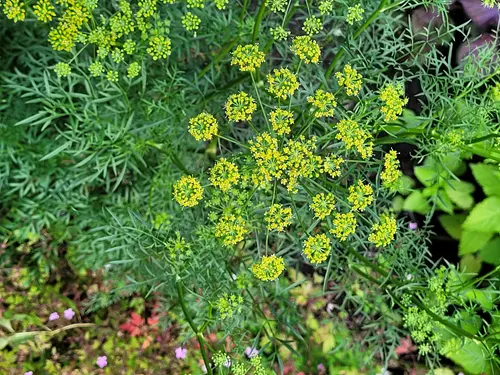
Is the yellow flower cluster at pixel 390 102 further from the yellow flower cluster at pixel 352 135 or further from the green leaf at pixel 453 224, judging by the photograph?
the green leaf at pixel 453 224

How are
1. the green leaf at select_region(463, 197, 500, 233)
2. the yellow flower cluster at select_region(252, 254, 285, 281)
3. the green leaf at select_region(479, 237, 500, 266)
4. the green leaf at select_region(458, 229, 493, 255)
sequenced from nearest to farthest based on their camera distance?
the yellow flower cluster at select_region(252, 254, 285, 281)
the green leaf at select_region(463, 197, 500, 233)
the green leaf at select_region(458, 229, 493, 255)
the green leaf at select_region(479, 237, 500, 266)

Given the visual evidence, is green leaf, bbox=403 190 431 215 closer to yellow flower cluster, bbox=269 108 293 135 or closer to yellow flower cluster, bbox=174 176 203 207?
yellow flower cluster, bbox=269 108 293 135

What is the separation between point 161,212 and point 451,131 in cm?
202

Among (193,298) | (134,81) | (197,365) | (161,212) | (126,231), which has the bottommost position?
(197,365)

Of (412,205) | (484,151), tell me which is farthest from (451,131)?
(412,205)

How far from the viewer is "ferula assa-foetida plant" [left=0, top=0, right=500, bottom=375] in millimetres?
2256

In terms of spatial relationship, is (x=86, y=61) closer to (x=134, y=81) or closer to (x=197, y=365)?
(x=134, y=81)

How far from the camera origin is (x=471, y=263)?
4.18m

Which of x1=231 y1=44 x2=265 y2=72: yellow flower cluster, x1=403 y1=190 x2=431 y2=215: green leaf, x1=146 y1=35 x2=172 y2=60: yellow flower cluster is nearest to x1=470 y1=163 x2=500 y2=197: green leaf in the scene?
x1=403 y1=190 x2=431 y2=215: green leaf

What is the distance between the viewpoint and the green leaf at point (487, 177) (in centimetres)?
394

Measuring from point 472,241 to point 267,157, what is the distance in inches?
104

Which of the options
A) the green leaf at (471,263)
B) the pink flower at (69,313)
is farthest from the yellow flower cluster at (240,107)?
the green leaf at (471,263)

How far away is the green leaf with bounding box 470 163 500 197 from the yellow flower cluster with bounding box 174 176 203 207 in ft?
8.95

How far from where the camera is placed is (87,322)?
167 inches
